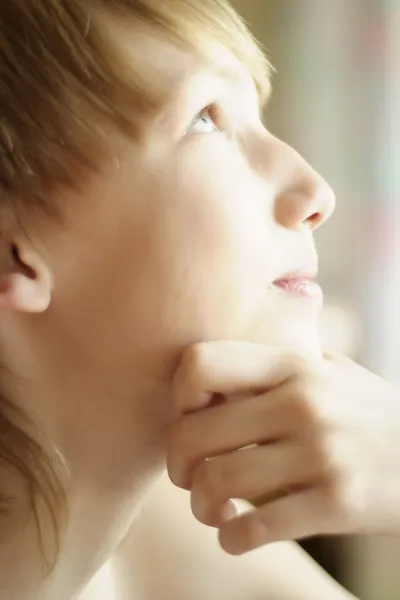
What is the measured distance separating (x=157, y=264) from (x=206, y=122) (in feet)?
0.42

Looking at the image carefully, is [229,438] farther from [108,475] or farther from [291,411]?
[108,475]

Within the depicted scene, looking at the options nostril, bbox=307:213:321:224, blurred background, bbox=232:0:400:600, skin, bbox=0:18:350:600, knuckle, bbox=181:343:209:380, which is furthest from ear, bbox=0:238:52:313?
blurred background, bbox=232:0:400:600

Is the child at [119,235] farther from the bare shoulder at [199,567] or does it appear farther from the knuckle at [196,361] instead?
the bare shoulder at [199,567]

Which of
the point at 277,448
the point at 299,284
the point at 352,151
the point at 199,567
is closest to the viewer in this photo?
the point at 277,448

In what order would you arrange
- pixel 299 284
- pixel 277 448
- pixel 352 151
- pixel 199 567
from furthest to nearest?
pixel 352 151, pixel 199 567, pixel 299 284, pixel 277 448

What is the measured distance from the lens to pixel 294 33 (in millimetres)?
1281

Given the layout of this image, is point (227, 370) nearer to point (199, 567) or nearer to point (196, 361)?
point (196, 361)

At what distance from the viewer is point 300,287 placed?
0.63 m

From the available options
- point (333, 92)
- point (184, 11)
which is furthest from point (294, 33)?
point (184, 11)

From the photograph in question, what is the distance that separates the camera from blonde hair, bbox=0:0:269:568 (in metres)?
0.55

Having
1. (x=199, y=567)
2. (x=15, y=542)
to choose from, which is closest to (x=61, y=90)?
(x=15, y=542)

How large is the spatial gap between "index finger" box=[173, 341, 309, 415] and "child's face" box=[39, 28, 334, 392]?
3 centimetres

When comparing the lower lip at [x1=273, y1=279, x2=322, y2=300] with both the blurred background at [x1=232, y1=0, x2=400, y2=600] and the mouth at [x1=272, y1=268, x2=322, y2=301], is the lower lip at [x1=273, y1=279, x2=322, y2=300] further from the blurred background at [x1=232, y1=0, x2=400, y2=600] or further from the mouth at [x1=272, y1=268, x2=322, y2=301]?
the blurred background at [x1=232, y1=0, x2=400, y2=600]

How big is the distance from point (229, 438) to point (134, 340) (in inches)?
4.4
